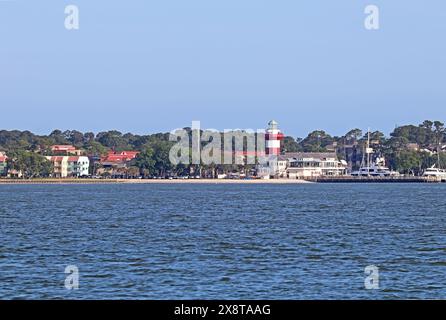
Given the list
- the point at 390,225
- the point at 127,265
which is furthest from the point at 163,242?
the point at 390,225

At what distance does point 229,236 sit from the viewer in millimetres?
46625

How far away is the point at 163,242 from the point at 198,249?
4.26 meters

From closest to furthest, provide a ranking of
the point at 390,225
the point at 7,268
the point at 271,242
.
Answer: the point at 7,268 < the point at 271,242 < the point at 390,225

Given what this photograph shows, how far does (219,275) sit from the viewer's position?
96.0 ft
